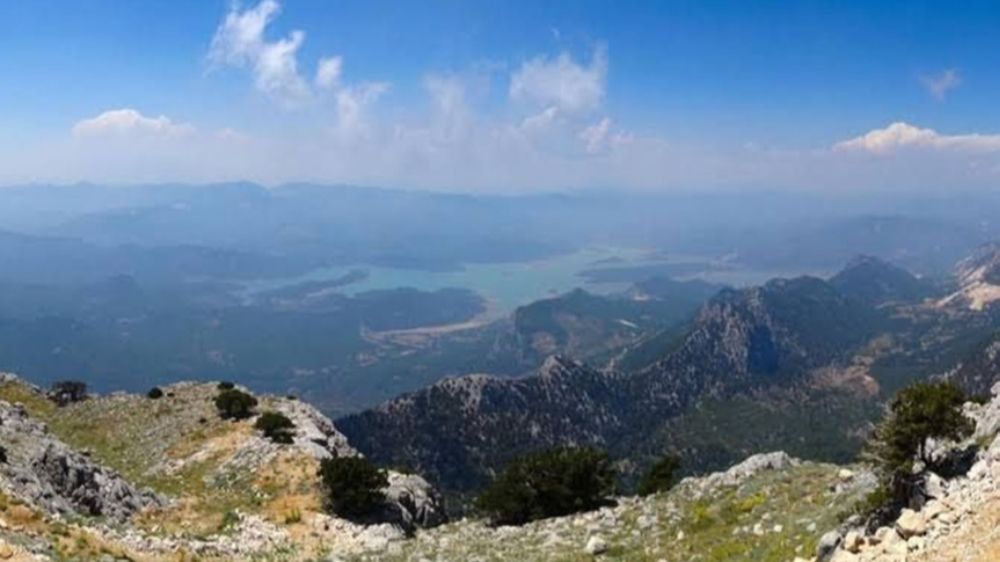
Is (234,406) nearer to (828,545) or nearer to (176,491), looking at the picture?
(176,491)

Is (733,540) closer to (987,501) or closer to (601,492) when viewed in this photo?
(987,501)

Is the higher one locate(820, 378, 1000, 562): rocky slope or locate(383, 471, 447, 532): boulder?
locate(820, 378, 1000, 562): rocky slope

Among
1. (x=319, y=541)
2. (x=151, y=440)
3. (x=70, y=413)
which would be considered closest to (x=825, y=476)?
(x=319, y=541)

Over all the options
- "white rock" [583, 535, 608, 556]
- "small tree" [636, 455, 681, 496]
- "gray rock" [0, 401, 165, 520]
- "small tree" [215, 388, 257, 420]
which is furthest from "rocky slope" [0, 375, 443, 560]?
"small tree" [636, 455, 681, 496]

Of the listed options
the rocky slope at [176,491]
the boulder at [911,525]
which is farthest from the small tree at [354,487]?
the boulder at [911,525]

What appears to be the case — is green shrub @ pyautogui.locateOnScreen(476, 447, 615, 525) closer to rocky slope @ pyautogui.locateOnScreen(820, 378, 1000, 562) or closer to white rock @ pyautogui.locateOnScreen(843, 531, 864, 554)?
rocky slope @ pyautogui.locateOnScreen(820, 378, 1000, 562)

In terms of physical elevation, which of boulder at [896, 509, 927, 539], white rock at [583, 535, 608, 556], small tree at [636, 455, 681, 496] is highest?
boulder at [896, 509, 927, 539]

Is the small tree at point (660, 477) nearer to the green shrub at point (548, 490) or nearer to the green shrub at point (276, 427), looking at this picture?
the green shrub at point (548, 490)
